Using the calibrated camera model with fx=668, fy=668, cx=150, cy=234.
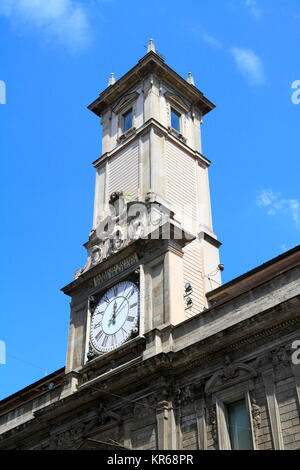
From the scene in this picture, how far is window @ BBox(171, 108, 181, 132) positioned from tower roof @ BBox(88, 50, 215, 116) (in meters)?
1.66

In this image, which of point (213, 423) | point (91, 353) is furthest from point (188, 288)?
point (213, 423)

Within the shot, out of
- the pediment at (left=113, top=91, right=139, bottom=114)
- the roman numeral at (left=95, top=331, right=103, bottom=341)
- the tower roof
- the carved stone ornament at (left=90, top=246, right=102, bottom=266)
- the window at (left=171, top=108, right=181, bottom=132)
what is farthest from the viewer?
the pediment at (left=113, top=91, right=139, bottom=114)

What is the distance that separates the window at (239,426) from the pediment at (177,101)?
2120 cm

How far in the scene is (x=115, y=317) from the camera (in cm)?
2850

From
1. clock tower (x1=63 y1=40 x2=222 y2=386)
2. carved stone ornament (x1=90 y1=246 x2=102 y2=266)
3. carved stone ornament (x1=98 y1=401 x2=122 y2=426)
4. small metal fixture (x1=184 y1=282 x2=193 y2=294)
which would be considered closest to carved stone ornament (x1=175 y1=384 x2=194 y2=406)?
clock tower (x1=63 y1=40 x2=222 y2=386)

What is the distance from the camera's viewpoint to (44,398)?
30.1 m

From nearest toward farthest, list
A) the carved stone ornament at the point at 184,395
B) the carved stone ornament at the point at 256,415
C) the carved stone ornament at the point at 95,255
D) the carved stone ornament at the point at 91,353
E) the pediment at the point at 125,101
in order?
the carved stone ornament at the point at 256,415 → the carved stone ornament at the point at 184,395 → the carved stone ornament at the point at 91,353 → the carved stone ornament at the point at 95,255 → the pediment at the point at 125,101

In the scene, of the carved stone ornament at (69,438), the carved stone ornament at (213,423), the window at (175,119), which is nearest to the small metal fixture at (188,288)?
the carved stone ornament at (69,438)

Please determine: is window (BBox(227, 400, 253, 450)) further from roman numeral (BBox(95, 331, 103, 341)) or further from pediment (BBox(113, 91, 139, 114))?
pediment (BBox(113, 91, 139, 114))

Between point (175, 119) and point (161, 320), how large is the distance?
15953 millimetres

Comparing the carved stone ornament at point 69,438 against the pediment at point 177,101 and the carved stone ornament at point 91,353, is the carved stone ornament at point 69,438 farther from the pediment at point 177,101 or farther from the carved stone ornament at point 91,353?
the pediment at point 177,101

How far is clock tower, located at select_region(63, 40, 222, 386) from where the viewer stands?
1078 inches

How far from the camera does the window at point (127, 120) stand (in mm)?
38625
